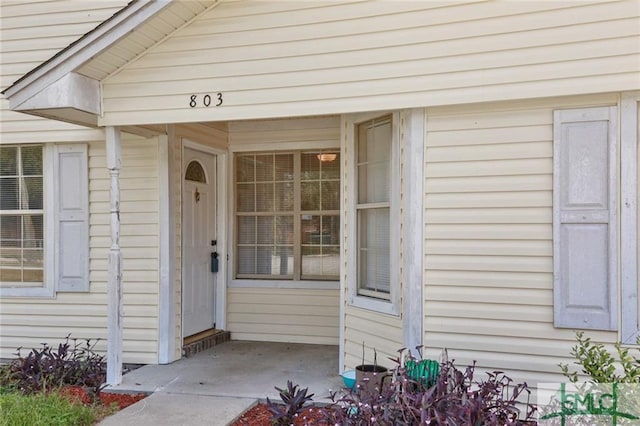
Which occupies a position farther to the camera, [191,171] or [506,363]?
[191,171]

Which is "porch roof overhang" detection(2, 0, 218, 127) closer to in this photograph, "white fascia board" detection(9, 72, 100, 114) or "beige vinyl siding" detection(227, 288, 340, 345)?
"white fascia board" detection(9, 72, 100, 114)

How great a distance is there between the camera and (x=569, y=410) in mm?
3098

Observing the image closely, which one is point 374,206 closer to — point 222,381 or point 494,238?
point 494,238

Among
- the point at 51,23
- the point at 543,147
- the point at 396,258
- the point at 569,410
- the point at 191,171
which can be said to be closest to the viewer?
the point at 569,410

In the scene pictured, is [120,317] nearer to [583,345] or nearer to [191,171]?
[191,171]

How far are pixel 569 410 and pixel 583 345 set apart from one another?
0.60 metres

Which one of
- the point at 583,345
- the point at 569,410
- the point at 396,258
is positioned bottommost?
the point at 569,410

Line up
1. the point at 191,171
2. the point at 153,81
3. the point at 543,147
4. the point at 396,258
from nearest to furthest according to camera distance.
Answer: the point at 543,147
the point at 396,258
the point at 153,81
the point at 191,171

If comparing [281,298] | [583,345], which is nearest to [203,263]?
[281,298]

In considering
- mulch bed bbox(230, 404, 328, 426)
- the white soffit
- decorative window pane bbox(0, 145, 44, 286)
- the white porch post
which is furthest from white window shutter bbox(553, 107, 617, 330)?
decorative window pane bbox(0, 145, 44, 286)

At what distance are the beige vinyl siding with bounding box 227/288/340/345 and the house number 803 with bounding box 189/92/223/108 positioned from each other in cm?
286

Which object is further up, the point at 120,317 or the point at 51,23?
the point at 51,23

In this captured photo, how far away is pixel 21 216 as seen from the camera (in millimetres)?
5898

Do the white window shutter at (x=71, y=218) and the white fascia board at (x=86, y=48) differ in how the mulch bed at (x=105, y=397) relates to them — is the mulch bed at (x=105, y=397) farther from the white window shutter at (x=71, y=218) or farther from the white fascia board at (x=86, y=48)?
the white fascia board at (x=86, y=48)
